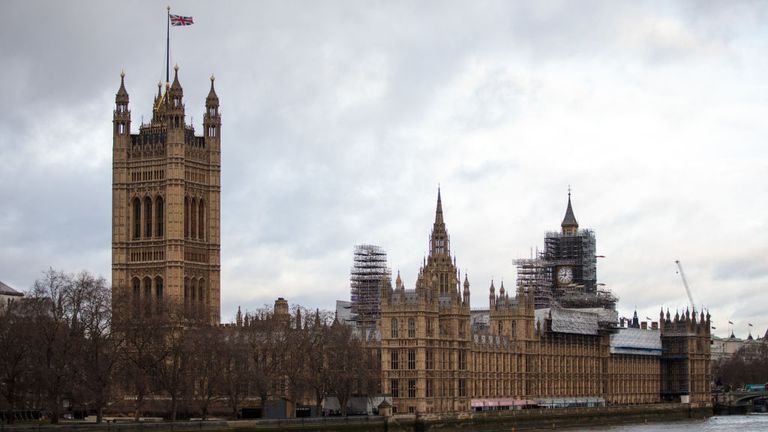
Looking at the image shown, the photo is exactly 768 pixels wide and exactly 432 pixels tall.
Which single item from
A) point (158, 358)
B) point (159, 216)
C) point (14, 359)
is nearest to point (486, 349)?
point (159, 216)

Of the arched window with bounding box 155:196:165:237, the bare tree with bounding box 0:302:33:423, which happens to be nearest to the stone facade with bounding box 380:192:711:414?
the arched window with bounding box 155:196:165:237

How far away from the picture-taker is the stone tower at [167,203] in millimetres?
165750

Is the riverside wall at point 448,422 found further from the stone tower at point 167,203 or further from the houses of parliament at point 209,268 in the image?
the stone tower at point 167,203

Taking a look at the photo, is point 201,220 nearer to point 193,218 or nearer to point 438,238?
point 193,218

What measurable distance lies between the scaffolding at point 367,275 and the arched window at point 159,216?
24797 millimetres

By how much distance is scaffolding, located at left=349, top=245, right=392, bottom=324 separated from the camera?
589 feet

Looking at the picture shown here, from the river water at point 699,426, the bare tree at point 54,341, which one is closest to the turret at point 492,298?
the river water at point 699,426

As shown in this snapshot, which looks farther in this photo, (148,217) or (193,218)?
(193,218)

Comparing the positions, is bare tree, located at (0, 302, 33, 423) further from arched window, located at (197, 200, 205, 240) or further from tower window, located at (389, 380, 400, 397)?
arched window, located at (197, 200, 205, 240)

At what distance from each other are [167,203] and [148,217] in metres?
3.30

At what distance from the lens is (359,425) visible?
130000 mm

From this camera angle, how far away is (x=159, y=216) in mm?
167500

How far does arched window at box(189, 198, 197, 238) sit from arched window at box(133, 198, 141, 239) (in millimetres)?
5411

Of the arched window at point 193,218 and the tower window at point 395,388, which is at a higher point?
the arched window at point 193,218
